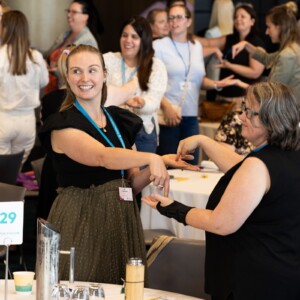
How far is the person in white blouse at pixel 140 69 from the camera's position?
6082 millimetres

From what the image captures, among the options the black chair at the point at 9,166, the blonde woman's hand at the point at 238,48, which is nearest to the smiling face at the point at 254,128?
the black chair at the point at 9,166

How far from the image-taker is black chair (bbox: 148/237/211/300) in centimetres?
353

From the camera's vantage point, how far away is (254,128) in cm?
303

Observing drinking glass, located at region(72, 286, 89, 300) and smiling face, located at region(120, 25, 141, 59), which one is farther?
smiling face, located at region(120, 25, 141, 59)

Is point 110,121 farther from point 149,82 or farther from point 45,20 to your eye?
point 45,20

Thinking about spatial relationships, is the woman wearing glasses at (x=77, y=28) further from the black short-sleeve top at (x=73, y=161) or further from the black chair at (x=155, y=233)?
the black short-sleeve top at (x=73, y=161)

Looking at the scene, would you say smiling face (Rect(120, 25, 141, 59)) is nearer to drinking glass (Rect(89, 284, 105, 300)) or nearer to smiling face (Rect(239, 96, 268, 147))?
smiling face (Rect(239, 96, 268, 147))

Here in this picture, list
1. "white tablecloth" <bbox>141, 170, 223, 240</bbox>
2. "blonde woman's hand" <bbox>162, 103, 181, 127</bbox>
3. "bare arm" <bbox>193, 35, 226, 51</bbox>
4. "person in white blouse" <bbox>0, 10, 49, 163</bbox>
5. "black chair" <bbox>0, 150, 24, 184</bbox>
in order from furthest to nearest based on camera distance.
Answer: "bare arm" <bbox>193, 35, 226, 51</bbox>, "blonde woman's hand" <bbox>162, 103, 181, 127</bbox>, "person in white blouse" <bbox>0, 10, 49, 163</bbox>, "black chair" <bbox>0, 150, 24, 184</bbox>, "white tablecloth" <bbox>141, 170, 223, 240</bbox>

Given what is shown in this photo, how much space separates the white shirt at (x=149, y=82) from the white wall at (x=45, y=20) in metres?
4.65

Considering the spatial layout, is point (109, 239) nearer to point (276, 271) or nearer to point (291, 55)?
point (276, 271)

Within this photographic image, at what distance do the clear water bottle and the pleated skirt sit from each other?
78cm

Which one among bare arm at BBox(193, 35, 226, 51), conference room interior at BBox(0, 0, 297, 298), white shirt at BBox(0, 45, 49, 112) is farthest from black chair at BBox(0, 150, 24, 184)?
conference room interior at BBox(0, 0, 297, 298)

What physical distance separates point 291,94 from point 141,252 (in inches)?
37.2

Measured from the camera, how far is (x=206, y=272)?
10.3 ft
